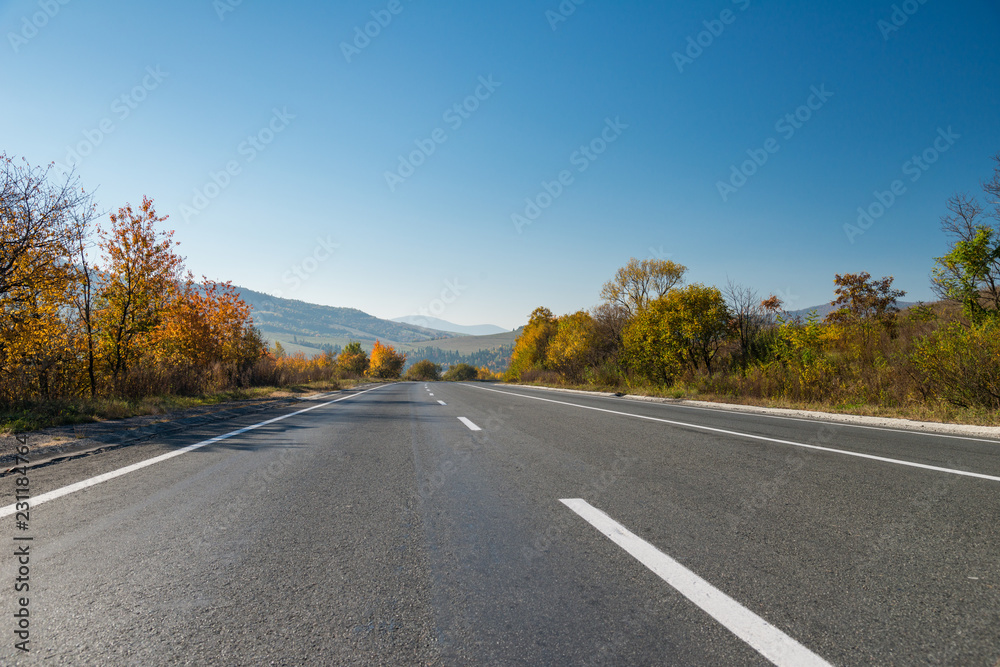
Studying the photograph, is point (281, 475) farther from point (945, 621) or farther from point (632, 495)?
point (945, 621)

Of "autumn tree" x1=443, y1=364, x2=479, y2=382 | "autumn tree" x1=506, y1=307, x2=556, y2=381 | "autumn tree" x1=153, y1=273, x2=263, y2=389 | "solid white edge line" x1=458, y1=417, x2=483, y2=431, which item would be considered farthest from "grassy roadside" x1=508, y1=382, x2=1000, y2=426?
"autumn tree" x1=443, y1=364, x2=479, y2=382

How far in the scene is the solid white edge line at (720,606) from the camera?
175 centimetres

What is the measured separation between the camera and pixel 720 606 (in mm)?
2119

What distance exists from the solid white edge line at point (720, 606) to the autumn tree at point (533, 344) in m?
49.7

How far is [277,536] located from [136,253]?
628 inches

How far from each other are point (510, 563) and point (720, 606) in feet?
3.44

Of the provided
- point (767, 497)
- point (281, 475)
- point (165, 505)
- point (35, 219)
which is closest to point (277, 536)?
point (165, 505)

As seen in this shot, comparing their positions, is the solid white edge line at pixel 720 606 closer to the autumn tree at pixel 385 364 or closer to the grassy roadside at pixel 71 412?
the grassy roadside at pixel 71 412

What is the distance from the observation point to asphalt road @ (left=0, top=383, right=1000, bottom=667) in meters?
1.85

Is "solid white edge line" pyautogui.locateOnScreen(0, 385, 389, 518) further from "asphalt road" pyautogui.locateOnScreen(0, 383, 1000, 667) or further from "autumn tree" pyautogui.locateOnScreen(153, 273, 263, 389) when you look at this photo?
"autumn tree" pyautogui.locateOnScreen(153, 273, 263, 389)

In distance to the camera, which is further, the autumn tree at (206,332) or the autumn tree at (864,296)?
the autumn tree at (864,296)

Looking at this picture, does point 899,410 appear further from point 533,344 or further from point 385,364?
point 385,364

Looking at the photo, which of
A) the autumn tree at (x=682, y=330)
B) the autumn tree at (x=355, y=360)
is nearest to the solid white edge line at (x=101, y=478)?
the autumn tree at (x=682, y=330)

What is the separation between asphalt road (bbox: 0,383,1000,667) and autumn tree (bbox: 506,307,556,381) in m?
48.2
